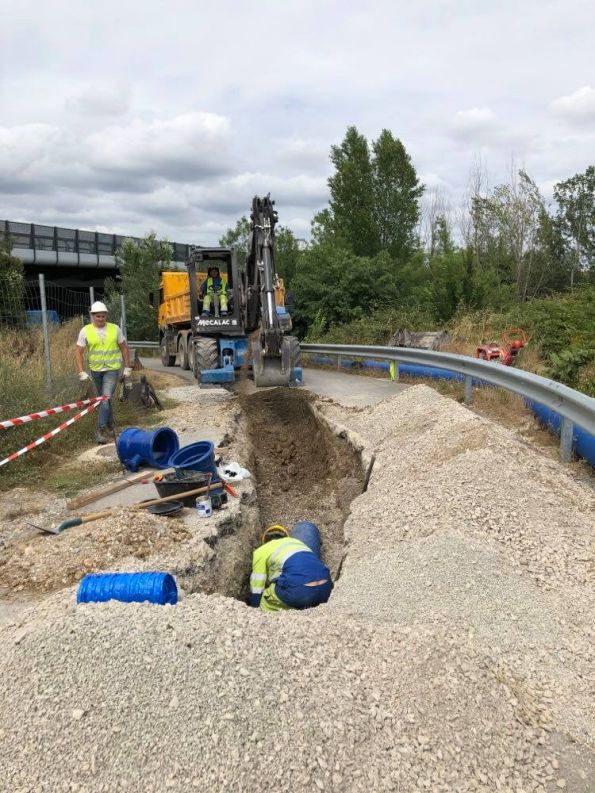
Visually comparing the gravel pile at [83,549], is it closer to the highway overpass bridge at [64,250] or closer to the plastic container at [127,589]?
the plastic container at [127,589]

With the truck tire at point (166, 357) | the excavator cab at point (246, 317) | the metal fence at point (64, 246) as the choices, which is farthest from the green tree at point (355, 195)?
the excavator cab at point (246, 317)

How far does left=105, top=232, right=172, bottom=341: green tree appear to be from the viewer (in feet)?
93.6

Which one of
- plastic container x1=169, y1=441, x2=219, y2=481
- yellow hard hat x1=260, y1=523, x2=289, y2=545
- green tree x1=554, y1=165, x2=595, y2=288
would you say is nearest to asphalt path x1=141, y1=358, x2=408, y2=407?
plastic container x1=169, y1=441, x2=219, y2=481

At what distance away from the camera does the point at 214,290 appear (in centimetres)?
1406

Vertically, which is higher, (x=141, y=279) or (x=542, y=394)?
(x=141, y=279)

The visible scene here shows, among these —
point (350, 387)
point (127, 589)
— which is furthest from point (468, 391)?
point (127, 589)

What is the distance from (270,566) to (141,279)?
26.0m

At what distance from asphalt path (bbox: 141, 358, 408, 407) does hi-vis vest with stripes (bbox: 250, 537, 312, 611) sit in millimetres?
5224

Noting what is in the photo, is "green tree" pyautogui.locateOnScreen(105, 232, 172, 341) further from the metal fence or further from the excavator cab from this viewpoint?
the excavator cab

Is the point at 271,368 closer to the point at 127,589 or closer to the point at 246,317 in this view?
the point at 246,317

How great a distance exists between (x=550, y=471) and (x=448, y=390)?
4741 millimetres

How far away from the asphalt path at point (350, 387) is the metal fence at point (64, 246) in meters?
15.6

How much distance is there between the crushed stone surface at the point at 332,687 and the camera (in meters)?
2.42

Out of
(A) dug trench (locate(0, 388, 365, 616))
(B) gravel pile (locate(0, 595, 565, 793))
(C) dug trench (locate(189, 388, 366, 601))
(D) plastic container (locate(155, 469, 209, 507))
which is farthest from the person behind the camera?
(D) plastic container (locate(155, 469, 209, 507))
